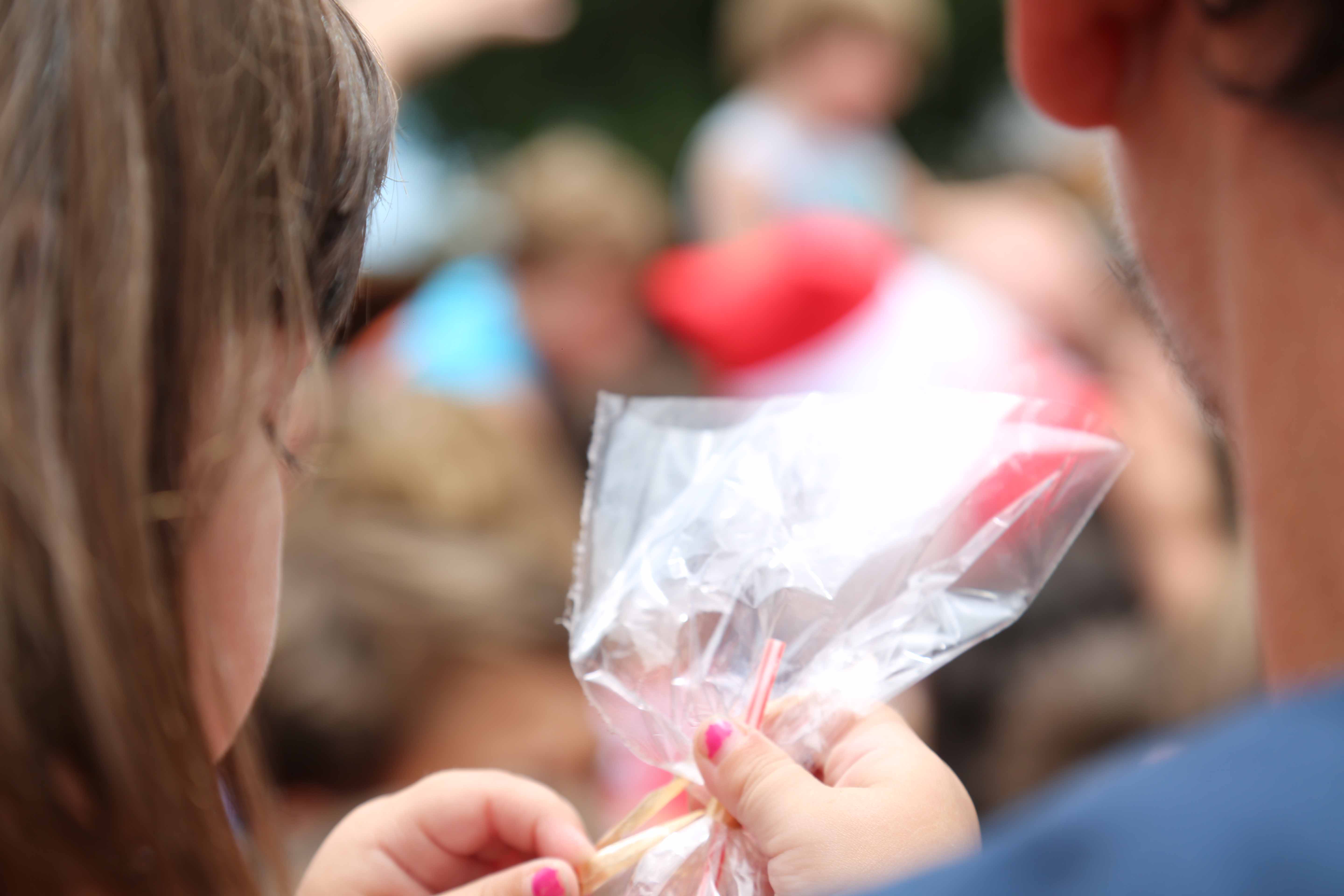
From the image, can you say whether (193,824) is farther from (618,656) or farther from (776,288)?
(776,288)

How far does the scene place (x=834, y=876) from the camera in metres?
0.67

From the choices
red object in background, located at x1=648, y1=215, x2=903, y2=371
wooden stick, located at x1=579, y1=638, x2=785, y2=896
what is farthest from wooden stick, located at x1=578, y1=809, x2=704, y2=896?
red object in background, located at x1=648, y1=215, x2=903, y2=371

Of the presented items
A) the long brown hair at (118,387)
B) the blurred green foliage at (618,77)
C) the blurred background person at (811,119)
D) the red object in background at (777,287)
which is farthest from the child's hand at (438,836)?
the blurred green foliage at (618,77)

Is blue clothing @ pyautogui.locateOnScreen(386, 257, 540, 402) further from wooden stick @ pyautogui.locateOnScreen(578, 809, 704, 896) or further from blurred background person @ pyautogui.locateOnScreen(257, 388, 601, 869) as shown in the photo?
wooden stick @ pyautogui.locateOnScreen(578, 809, 704, 896)

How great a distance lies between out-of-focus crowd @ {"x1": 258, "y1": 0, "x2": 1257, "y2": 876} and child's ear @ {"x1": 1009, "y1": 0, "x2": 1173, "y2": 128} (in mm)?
143

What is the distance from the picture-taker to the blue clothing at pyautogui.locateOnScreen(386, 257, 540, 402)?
2850 mm

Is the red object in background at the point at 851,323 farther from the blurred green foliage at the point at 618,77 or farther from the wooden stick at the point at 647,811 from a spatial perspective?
the wooden stick at the point at 647,811

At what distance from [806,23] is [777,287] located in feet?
3.19

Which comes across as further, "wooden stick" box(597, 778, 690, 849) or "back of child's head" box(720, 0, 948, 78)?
"back of child's head" box(720, 0, 948, 78)

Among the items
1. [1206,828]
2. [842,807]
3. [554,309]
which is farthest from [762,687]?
[554,309]

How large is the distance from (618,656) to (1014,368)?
1.67m

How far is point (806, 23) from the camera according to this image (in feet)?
10.2

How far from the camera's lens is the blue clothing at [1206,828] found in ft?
1.26

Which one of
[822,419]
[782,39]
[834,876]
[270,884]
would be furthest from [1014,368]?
[270,884]
